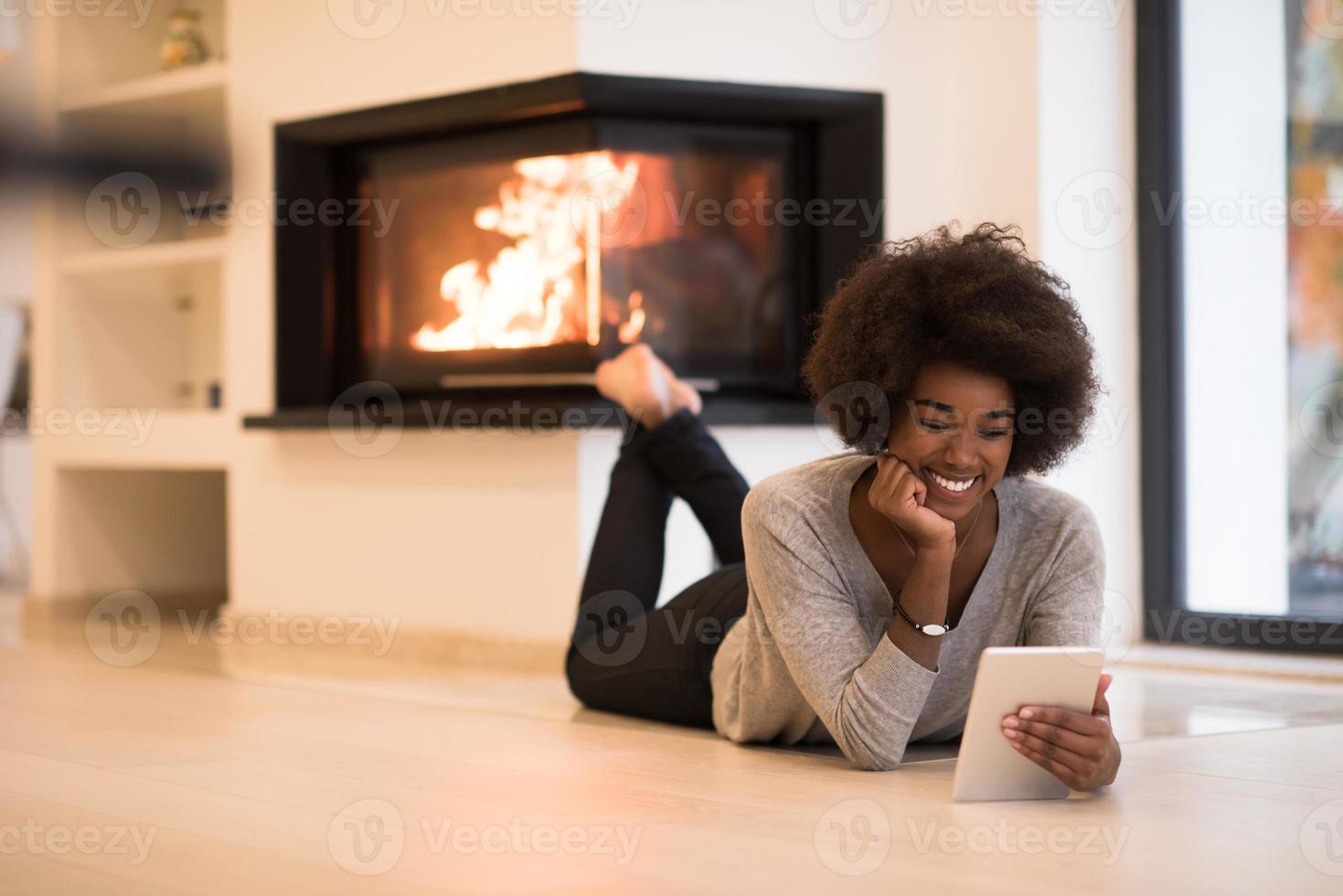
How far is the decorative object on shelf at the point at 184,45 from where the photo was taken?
14.1 ft

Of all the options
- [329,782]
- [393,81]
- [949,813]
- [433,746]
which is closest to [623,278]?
[393,81]

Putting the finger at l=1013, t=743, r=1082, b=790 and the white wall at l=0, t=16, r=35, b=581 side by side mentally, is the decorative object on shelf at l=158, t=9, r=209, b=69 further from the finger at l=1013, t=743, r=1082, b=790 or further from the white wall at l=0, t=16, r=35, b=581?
the finger at l=1013, t=743, r=1082, b=790

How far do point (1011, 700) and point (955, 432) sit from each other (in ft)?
1.08

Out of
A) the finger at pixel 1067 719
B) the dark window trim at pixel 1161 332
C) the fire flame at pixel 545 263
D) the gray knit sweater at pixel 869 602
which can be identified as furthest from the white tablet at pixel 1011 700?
the dark window trim at pixel 1161 332

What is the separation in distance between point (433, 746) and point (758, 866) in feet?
3.01

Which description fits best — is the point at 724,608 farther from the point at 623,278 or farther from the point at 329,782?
the point at 623,278

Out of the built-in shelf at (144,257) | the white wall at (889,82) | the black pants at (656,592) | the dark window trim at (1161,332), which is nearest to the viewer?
the black pants at (656,592)

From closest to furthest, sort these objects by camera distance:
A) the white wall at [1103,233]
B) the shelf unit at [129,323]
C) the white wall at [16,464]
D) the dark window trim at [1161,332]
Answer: the white wall at [1103,233] → the dark window trim at [1161,332] → the shelf unit at [129,323] → the white wall at [16,464]

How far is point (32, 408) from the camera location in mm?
4535

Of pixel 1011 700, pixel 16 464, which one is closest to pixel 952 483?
pixel 1011 700

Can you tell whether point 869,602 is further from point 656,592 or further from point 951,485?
point 656,592

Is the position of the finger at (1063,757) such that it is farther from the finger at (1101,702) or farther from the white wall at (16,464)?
the white wall at (16,464)

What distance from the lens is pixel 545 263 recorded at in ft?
11.5

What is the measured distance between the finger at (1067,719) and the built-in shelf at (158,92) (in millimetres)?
3000
